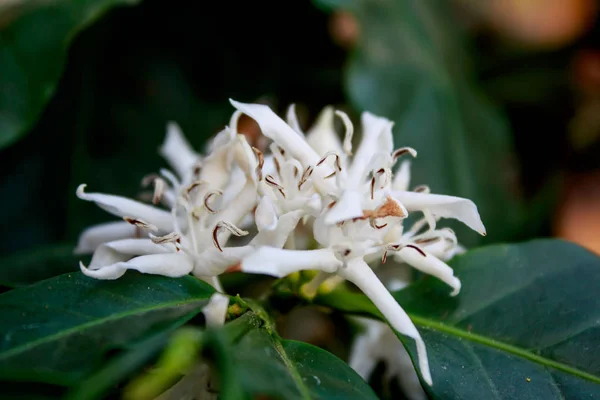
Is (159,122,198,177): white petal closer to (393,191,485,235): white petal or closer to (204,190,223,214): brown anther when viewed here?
(204,190,223,214): brown anther

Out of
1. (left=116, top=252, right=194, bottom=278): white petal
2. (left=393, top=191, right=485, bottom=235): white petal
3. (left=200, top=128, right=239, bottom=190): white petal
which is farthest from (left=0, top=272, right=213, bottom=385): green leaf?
(left=393, top=191, right=485, bottom=235): white petal

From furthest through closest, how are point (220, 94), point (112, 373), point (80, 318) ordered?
point (220, 94)
point (80, 318)
point (112, 373)

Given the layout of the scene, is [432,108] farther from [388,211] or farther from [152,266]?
[152,266]

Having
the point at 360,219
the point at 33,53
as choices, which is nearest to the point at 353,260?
the point at 360,219

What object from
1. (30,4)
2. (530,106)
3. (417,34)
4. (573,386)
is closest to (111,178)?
(30,4)

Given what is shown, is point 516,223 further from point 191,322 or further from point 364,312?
point 191,322
